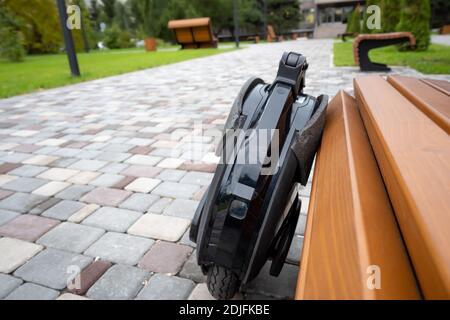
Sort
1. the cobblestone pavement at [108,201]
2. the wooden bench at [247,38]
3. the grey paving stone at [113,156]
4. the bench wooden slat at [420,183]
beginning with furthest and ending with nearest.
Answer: the wooden bench at [247,38] < the grey paving stone at [113,156] < the cobblestone pavement at [108,201] < the bench wooden slat at [420,183]

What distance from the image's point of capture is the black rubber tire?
1.40m

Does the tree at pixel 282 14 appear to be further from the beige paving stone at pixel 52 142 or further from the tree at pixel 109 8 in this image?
the beige paving stone at pixel 52 142

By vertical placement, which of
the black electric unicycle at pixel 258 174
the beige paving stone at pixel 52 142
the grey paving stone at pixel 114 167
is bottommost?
the grey paving stone at pixel 114 167

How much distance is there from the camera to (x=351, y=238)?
0.71 m

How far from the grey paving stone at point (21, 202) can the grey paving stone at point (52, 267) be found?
732 mm

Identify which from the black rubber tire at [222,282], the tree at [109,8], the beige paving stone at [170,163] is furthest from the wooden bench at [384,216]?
the tree at [109,8]

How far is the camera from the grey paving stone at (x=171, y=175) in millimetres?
2957

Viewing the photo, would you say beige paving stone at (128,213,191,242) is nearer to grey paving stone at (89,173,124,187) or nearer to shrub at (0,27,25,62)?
grey paving stone at (89,173,124,187)

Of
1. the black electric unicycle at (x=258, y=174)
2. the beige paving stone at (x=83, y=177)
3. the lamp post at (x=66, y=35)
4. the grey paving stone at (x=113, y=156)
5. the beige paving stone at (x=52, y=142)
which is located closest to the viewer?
the black electric unicycle at (x=258, y=174)

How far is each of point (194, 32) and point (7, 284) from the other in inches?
856

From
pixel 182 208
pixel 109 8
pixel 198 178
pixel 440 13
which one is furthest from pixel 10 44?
pixel 109 8

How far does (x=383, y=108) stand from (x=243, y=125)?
0.63m

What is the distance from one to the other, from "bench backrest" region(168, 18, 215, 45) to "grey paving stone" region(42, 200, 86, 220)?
19994mm

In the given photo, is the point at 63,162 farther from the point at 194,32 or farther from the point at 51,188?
the point at 194,32
